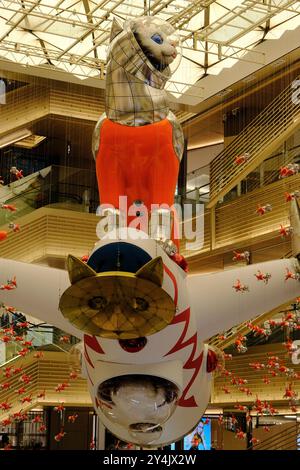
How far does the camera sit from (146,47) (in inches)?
292

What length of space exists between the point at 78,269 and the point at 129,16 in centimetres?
764

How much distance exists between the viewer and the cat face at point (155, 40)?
741 centimetres

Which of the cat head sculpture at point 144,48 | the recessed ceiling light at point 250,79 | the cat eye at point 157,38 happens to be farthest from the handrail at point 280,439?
the cat eye at point 157,38

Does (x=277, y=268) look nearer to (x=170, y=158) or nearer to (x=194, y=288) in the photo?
(x=194, y=288)

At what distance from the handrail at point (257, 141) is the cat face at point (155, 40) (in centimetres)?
793

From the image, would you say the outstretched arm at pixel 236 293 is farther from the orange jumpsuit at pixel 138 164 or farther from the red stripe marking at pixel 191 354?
the orange jumpsuit at pixel 138 164

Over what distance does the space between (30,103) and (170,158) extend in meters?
9.86

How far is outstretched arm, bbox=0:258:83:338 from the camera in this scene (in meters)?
7.40

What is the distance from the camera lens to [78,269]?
247 inches

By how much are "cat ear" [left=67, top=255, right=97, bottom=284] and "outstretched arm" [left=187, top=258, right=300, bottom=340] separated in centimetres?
144

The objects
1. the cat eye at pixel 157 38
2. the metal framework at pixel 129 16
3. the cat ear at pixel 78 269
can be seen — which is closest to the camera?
the cat ear at pixel 78 269

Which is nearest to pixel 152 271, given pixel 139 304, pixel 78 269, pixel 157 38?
pixel 139 304
